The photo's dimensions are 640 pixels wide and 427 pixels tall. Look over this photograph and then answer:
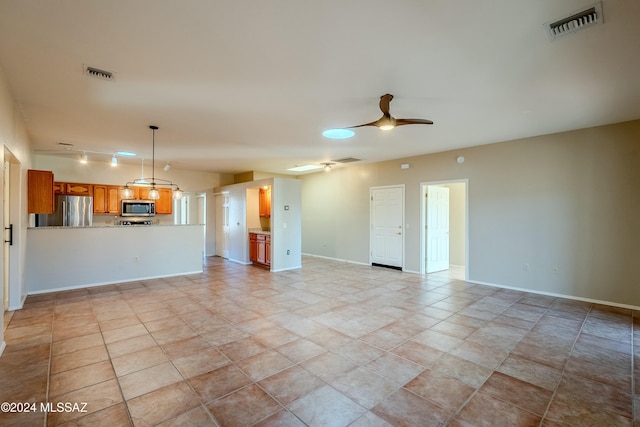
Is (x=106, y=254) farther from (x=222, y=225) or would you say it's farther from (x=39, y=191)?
(x=222, y=225)

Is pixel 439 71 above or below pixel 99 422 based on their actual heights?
above

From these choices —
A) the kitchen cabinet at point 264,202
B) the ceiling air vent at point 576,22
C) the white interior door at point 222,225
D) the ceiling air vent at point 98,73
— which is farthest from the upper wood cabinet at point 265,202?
the ceiling air vent at point 576,22

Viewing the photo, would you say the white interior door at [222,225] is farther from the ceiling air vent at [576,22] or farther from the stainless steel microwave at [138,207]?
the ceiling air vent at [576,22]

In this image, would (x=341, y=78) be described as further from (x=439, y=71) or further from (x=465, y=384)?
(x=465, y=384)

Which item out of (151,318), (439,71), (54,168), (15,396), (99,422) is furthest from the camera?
(54,168)

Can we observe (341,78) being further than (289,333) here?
No

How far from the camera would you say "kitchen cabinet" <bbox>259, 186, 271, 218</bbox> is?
8.14 m

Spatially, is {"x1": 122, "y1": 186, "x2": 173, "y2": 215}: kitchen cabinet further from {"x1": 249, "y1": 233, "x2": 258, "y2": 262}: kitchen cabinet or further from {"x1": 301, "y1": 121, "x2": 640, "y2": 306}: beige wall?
{"x1": 301, "y1": 121, "x2": 640, "y2": 306}: beige wall

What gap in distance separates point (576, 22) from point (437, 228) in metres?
5.40

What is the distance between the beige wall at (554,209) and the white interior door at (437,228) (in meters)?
0.32

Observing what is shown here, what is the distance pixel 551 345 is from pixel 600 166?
10.5ft

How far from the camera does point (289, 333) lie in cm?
342

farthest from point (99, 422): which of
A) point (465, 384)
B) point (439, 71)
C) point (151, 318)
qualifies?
point (439, 71)

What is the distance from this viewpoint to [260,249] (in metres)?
7.84
